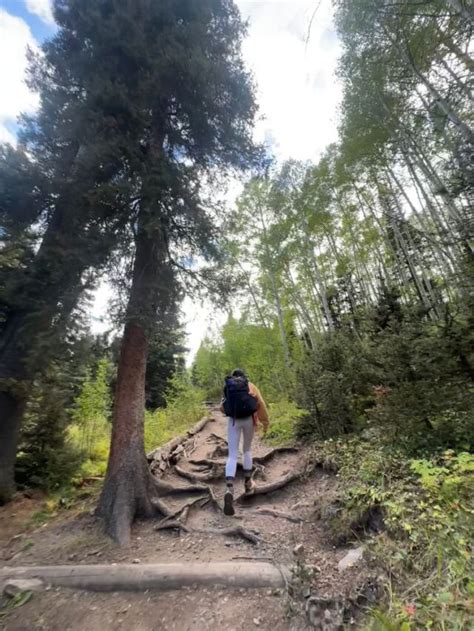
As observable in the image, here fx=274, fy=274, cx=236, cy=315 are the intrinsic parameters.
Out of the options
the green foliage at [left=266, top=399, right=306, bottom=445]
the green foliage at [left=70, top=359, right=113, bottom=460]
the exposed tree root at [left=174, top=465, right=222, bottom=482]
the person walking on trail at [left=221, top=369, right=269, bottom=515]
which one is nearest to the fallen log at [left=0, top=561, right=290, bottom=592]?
the person walking on trail at [left=221, top=369, right=269, bottom=515]

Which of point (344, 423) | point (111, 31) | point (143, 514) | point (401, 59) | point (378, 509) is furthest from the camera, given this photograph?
point (401, 59)

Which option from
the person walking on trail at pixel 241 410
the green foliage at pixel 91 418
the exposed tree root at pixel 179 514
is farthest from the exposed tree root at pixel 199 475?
the green foliage at pixel 91 418

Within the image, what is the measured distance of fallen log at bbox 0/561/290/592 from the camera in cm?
250

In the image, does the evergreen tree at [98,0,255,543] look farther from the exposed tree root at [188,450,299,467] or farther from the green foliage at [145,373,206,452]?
the green foliage at [145,373,206,452]

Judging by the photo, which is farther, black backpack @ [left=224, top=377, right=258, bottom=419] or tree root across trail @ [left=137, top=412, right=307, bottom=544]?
black backpack @ [left=224, top=377, right=258, bottom=419]

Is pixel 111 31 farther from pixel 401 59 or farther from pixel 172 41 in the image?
pixel 401 59

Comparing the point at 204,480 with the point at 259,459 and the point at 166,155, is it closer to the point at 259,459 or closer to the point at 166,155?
the point at 259,459

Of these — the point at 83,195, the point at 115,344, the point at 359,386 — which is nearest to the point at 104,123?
the point at 83,195

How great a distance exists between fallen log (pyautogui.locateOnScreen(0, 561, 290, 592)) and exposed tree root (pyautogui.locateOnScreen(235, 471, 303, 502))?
166 cm

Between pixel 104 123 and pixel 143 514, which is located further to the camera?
pixel 104 123

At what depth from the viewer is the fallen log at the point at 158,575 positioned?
2504mm

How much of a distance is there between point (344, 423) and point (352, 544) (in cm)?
319

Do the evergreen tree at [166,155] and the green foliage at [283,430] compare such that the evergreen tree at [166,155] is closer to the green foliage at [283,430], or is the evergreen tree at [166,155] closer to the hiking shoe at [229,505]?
the hiking shoe at [229,505]

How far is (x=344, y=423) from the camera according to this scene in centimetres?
576
